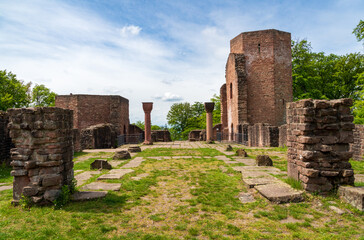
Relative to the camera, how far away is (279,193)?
4.58 m

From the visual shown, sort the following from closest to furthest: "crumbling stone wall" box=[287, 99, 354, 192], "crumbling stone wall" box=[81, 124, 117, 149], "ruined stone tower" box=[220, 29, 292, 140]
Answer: "crumbling stone wall" box=[287, 99, 354, 192]
"crumbling stone wall" box=[81, 124, 117, 149]
"ruined stone tower" box=[220, 29, 292, 140]

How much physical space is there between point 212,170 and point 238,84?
15388mm

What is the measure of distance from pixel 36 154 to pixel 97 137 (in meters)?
13.3

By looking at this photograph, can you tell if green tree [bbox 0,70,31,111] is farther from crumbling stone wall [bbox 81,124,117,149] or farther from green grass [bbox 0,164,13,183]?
green grass [bbox 0,164,13,183]

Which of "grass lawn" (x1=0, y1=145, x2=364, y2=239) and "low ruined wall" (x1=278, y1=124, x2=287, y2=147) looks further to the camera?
"low ruined wall" (x1=278, y1=124, x2=287, y2=147)

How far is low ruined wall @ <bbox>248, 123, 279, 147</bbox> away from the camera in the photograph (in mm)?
15453

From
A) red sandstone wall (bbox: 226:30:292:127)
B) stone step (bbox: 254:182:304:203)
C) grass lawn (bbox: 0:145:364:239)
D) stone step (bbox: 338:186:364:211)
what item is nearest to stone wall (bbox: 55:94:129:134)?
red sandstone wall (bbox: 226:30:292:127)

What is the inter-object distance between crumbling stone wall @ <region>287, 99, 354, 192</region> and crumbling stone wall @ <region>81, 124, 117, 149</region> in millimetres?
15175

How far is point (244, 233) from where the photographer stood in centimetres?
321

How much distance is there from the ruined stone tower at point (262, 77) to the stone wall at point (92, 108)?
12.8 metres

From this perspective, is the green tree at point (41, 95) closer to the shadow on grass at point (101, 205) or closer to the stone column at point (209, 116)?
the stone column at point (209, 116)

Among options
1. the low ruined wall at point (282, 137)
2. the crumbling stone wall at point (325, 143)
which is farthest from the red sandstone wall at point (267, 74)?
the crumbling stone wall at point (325, 143)

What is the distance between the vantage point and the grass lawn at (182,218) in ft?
10.6

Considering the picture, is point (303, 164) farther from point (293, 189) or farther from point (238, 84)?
point (238, 84)
